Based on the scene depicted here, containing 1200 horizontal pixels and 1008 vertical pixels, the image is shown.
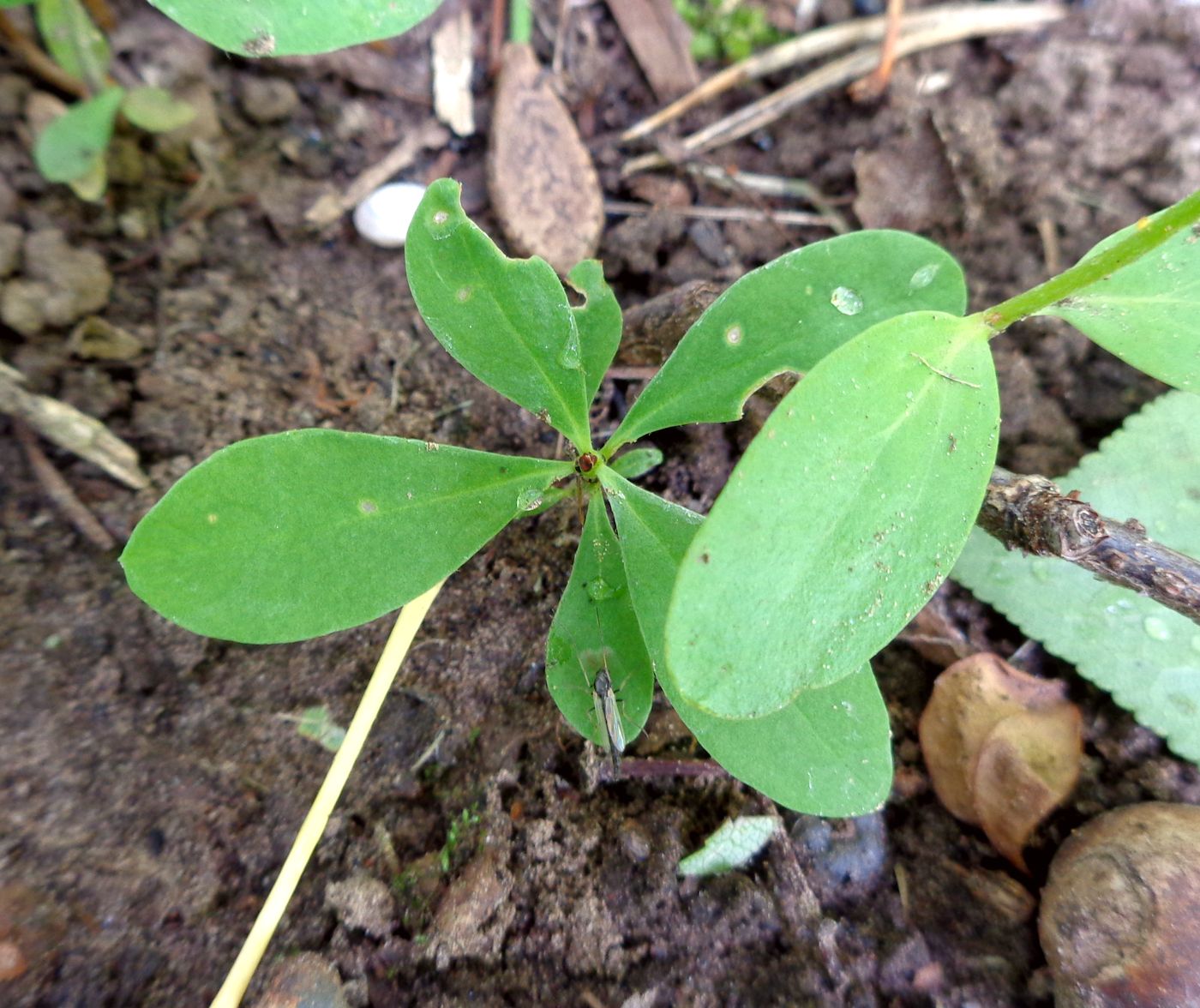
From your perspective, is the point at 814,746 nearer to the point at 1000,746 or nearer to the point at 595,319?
the point at 1000,746

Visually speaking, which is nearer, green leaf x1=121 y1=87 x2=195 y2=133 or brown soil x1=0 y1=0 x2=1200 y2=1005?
brown soil x1=0 y1=0 x2=1200 y2=1005

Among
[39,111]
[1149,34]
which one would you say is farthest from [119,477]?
[1149,34]

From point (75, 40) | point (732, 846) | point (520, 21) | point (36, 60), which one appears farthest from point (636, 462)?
point (36, 60)

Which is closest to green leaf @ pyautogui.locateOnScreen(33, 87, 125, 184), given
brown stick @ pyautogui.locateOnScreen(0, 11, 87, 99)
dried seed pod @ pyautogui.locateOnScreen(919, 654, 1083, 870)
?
brown stick @ pyautogui.locateOnScreen(0, 11, 87, 99)

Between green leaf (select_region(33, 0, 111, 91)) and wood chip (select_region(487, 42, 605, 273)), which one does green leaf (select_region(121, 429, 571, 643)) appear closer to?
wood chip (select_region(487, 42, 605, 273))

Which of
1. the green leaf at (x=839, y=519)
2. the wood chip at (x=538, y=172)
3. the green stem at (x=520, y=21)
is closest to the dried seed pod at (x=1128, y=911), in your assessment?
the green leaf at (x=839, y=519)

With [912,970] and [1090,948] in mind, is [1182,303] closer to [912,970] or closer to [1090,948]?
[1090,948]

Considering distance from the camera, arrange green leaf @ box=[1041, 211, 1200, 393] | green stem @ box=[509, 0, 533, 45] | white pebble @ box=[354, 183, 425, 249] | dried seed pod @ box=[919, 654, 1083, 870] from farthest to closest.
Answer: green stem @ box=[509, 0, 533, 45] → white pebble @ box=[354, 183, 425, 249] → dried seed pod @ box=[919, 654, 1083, 870] → green leaf @ box=[1041, 211, 1200, 393]
